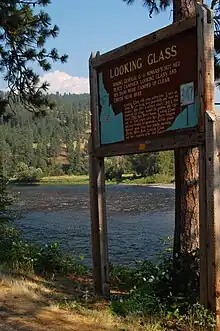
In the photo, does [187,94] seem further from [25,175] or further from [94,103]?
[25,175]

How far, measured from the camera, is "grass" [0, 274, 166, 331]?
4676mm

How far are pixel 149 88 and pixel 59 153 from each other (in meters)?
129

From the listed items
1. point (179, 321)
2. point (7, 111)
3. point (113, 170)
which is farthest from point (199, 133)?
point (113, 170)

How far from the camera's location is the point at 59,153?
13300 cm

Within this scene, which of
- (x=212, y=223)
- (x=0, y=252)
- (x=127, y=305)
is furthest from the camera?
(x=0, y=252)

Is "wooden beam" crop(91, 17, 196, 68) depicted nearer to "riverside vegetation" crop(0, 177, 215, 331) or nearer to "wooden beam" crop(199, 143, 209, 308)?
"wooden beam" crop(199, 143, 209, 308)

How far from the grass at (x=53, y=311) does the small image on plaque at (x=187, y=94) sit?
2.32m

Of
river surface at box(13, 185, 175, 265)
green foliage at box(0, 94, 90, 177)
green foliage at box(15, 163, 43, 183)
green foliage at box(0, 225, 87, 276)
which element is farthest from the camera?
green foliage at box(0, 94, 90, 177)

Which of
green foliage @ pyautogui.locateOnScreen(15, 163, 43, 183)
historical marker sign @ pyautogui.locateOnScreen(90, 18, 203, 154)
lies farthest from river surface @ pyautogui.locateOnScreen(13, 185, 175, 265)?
green foliage @ pyautogui.locateOnScreen(15, 163, 43, 183)

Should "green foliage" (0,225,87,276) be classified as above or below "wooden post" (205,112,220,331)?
below

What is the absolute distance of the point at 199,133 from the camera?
4523 mm

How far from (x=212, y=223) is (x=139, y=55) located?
2.19 metres

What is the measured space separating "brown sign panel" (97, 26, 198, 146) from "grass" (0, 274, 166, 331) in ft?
6.70

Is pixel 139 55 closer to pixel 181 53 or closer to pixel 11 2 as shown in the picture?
pixel 181 53
